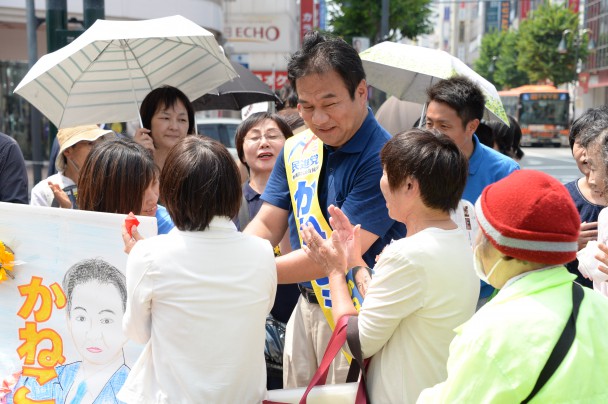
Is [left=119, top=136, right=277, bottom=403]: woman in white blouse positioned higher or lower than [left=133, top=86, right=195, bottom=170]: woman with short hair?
lower

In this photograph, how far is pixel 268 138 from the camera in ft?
15.5

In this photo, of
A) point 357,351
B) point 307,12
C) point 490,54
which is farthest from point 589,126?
point 490,54

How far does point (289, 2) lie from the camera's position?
3425 cm

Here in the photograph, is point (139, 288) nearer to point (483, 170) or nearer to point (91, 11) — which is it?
point (483, 170)

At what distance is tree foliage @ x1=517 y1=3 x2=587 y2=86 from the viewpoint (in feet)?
166

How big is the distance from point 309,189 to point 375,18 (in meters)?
23.0

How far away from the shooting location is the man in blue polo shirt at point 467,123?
3.97 m

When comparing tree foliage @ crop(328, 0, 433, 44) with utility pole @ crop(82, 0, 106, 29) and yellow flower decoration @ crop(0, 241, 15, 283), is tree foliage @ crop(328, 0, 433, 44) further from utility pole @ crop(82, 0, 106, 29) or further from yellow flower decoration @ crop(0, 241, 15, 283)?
yellow flower decoration @ crop(0, 241, 15, 283)

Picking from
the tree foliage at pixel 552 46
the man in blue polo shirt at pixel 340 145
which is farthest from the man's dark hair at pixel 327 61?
the tree foliage at pixel 552 46

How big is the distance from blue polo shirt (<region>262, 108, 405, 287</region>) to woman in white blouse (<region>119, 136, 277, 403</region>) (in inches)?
24.5

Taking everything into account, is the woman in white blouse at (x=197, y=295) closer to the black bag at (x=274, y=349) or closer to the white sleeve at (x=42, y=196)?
the black bag at (x=274, y=349)

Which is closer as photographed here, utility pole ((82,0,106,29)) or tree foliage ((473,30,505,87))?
utility pole ((82,0,106,29))

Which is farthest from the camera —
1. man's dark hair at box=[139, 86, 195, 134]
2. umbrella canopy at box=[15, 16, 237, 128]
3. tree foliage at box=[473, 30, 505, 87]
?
tree foliage at box=[473, 30, 505, 87]

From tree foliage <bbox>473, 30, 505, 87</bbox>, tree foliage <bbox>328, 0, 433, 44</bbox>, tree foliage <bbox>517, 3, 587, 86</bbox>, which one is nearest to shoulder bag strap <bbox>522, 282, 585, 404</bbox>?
tree foliage <bbox>328, 0, 433, 44</bbox>
